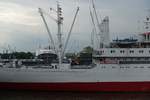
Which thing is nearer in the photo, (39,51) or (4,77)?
(4,77)

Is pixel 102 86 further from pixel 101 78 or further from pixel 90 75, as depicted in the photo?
pixel 90 75

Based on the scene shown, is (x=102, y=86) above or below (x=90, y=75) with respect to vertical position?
below

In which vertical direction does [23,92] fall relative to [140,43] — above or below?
below

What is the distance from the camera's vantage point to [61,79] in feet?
111

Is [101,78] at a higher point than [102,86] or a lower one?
higher

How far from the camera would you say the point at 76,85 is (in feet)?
112

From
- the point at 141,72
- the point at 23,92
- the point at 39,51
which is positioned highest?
the point at 39,51

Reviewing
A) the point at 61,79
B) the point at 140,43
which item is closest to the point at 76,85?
the point at 61,79

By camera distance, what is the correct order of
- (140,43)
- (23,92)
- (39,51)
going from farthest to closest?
(39,51) < (140,43) < (23,92)

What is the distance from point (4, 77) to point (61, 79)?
6.45m

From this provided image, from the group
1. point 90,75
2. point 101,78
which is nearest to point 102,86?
point 101,78

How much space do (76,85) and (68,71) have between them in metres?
1.78

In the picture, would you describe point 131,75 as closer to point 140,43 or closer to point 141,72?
point 141,72

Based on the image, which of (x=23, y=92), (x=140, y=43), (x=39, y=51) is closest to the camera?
(x=23, y=92)
